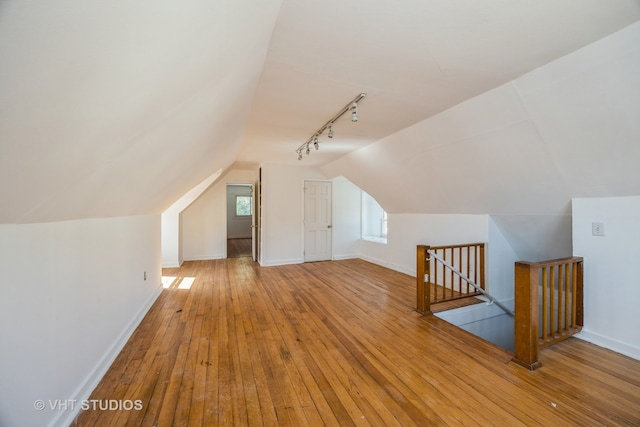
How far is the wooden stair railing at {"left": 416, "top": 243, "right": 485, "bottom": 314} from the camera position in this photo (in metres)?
3.42

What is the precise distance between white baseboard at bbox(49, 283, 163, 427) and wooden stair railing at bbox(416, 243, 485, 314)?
3384mm

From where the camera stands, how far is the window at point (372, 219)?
7.52 meters

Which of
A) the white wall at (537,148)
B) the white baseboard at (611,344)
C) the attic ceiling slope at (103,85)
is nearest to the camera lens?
the attic ceiling slope at (103,85)

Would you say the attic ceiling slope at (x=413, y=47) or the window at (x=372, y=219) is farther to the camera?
the window at (x=372, y=219)

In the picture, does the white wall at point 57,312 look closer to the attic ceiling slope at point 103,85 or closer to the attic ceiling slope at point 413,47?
the attic ceiling slope at point 103,85

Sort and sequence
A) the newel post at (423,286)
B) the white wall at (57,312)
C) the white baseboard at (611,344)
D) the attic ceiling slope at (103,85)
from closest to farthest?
the attic ceiling slope at (103,85) < the white wall at (57,312) < the white baseboard at (611,344) < the newel post at (423,286)

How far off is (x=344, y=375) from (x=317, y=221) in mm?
4932

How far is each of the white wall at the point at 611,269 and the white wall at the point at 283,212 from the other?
203 inches

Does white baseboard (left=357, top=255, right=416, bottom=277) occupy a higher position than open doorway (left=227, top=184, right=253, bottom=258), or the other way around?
open doorway (left=227, top=184, right=253, bottom=258)

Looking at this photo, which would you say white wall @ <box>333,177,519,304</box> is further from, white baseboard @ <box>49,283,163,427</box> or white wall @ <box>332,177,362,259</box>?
white baseboard @ <box>49,283,163,427</box>

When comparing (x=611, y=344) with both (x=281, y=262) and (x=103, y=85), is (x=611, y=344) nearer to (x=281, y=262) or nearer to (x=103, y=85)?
(x=103, y=85)

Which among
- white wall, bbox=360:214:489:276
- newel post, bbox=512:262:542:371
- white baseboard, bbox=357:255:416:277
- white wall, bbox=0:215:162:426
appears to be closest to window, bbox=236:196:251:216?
white baseboard, bbox=357:255:416:277

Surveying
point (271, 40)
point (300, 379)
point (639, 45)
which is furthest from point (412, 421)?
point (639, 45)

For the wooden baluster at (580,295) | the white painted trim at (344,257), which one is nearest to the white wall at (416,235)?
the white painted trim at (344,257)
